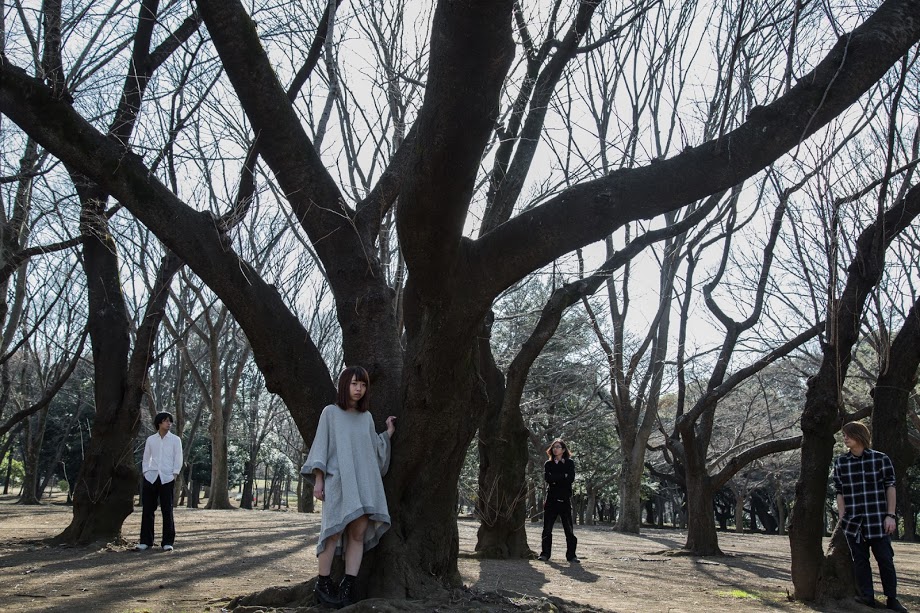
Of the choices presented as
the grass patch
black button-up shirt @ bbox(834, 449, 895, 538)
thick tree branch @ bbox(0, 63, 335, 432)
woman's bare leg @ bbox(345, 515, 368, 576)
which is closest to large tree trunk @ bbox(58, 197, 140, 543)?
thick tree branch @ bbox(0, 63, 335, 432)

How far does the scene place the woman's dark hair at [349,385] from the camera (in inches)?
187

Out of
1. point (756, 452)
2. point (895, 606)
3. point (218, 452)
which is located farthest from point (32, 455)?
point (895, 606)

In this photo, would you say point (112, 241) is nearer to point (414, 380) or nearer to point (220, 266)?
point (220, 266)

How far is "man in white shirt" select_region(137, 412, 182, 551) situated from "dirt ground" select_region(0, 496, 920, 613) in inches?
14.2

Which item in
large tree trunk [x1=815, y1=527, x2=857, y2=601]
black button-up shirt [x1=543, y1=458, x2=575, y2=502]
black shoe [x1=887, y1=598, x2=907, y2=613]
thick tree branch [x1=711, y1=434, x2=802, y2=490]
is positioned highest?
thick tree branch [x1=711, y1=434, x2=802, y2=490]

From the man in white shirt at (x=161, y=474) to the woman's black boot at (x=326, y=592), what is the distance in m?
4.93

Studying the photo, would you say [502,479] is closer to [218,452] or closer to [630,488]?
[630,488]

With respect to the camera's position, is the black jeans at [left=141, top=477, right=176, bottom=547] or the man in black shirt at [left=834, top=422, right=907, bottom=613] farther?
the black jeans at [left=141, top=477, right=176, bottom=547]

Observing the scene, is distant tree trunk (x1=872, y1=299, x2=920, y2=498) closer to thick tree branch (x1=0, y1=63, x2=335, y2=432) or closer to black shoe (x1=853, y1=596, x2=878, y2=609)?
black shoe (x1=853, y1=596, x2=878, y2=609)

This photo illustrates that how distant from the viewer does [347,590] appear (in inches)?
175

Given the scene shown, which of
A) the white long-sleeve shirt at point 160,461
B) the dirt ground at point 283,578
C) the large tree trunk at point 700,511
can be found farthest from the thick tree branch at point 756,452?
the white long-sleeve shirt at point 160,461

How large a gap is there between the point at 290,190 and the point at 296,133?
0.41 meters

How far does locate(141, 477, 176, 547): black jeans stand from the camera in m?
8.64

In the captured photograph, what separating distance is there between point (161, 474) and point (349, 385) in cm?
520
